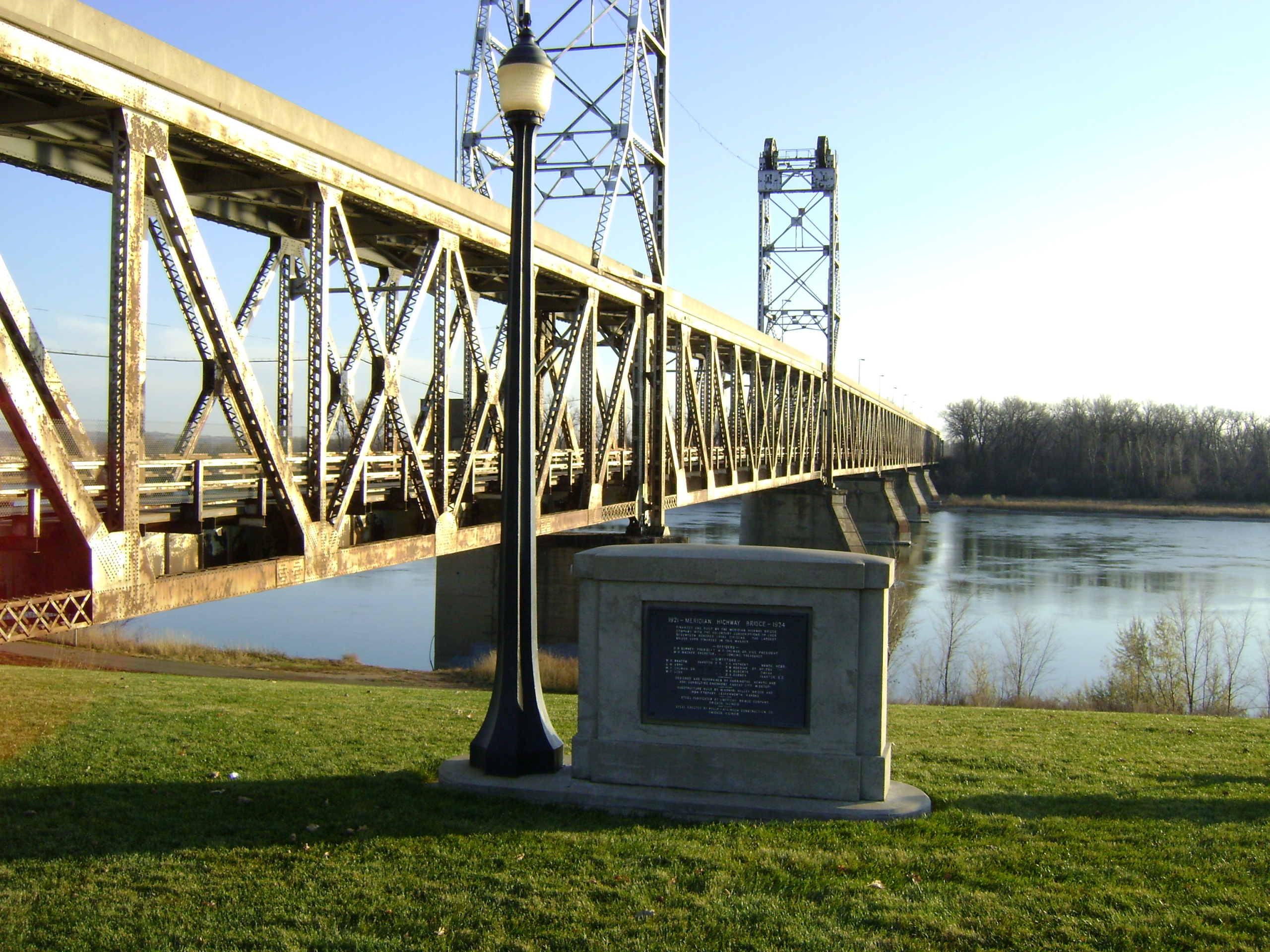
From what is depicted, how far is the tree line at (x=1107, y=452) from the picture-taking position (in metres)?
Result: 118

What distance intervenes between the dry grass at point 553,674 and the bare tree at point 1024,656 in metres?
9.31

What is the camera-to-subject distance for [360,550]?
10453mm

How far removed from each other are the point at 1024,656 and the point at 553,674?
54.9ft

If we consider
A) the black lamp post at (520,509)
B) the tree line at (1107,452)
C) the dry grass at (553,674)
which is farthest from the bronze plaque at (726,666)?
the tree line at (1107,452)

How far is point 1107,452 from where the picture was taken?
127 metres

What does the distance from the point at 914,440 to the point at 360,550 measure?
103 meters

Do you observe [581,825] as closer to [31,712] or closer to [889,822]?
[889,822]

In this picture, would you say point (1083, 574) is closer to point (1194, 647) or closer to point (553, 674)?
point (1194, 647)

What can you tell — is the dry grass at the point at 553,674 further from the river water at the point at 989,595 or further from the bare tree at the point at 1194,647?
the bare tree at the point at 1194,647

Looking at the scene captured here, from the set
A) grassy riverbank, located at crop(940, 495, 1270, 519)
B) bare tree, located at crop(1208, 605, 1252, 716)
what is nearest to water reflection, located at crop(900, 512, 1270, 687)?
bare tree, located at crop(1208, 605, 1252, 716)

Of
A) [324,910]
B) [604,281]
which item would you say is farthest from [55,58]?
[604,281]

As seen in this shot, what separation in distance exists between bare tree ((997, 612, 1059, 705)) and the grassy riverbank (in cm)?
7556

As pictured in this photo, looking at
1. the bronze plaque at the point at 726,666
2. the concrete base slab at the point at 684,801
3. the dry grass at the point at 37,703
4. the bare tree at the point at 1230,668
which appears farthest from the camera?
the bare tree at the point at 1230,668

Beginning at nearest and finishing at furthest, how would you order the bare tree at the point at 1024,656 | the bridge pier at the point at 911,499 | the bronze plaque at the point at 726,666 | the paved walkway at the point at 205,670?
the bronze plaque at the point at 726,666, the paved walkway at the point at 205,670, the bare tree at the point at 1024,656, the bridge pier at the point at 911,499
